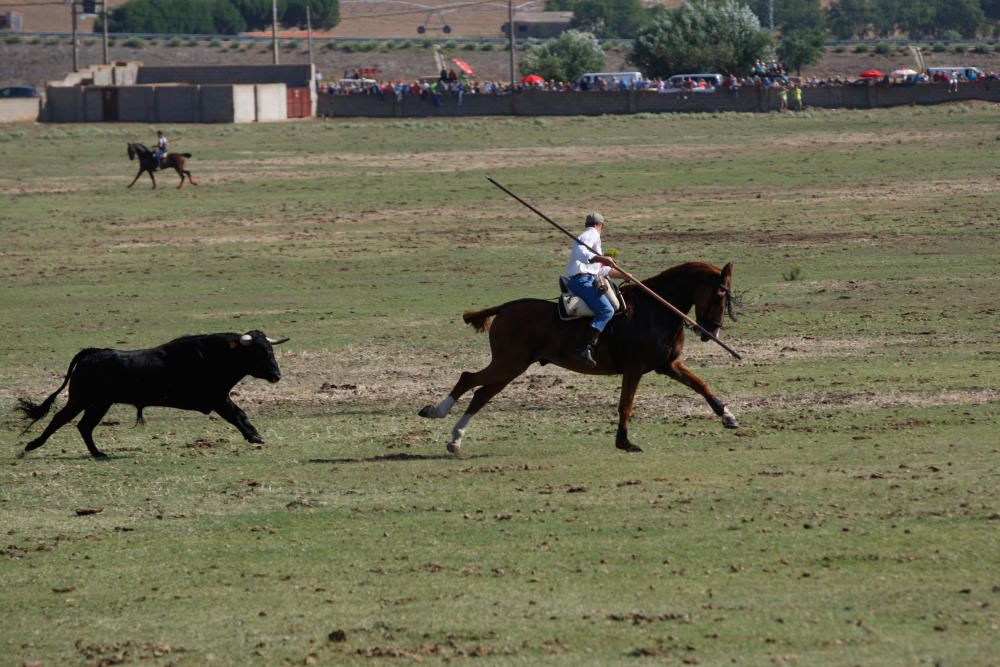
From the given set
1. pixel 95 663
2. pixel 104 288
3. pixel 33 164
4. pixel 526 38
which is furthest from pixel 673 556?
pixel 526 38

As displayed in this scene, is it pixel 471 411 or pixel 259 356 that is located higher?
pixel 259 356

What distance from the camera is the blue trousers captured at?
1448 centimetres

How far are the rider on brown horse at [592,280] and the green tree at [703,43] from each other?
240 feet

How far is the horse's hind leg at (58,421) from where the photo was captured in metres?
15.0

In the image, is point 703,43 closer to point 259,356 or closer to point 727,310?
point 727,310

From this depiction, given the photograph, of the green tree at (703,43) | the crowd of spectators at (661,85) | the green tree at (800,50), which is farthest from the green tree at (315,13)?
the crowd of spectators at (661,85)

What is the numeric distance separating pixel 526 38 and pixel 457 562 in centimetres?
14429

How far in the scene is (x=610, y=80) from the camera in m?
83.3

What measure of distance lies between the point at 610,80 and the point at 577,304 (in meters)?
70.1

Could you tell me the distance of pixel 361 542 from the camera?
1174 cm

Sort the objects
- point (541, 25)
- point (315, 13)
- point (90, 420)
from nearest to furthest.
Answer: point (90, 420) < point (315, 13) < point (541, 25)

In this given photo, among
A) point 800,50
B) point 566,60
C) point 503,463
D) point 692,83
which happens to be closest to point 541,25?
point 800,50

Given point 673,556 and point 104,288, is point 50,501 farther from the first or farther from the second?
point 104,288

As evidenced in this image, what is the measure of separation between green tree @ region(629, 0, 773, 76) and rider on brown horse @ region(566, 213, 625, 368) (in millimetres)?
73094
